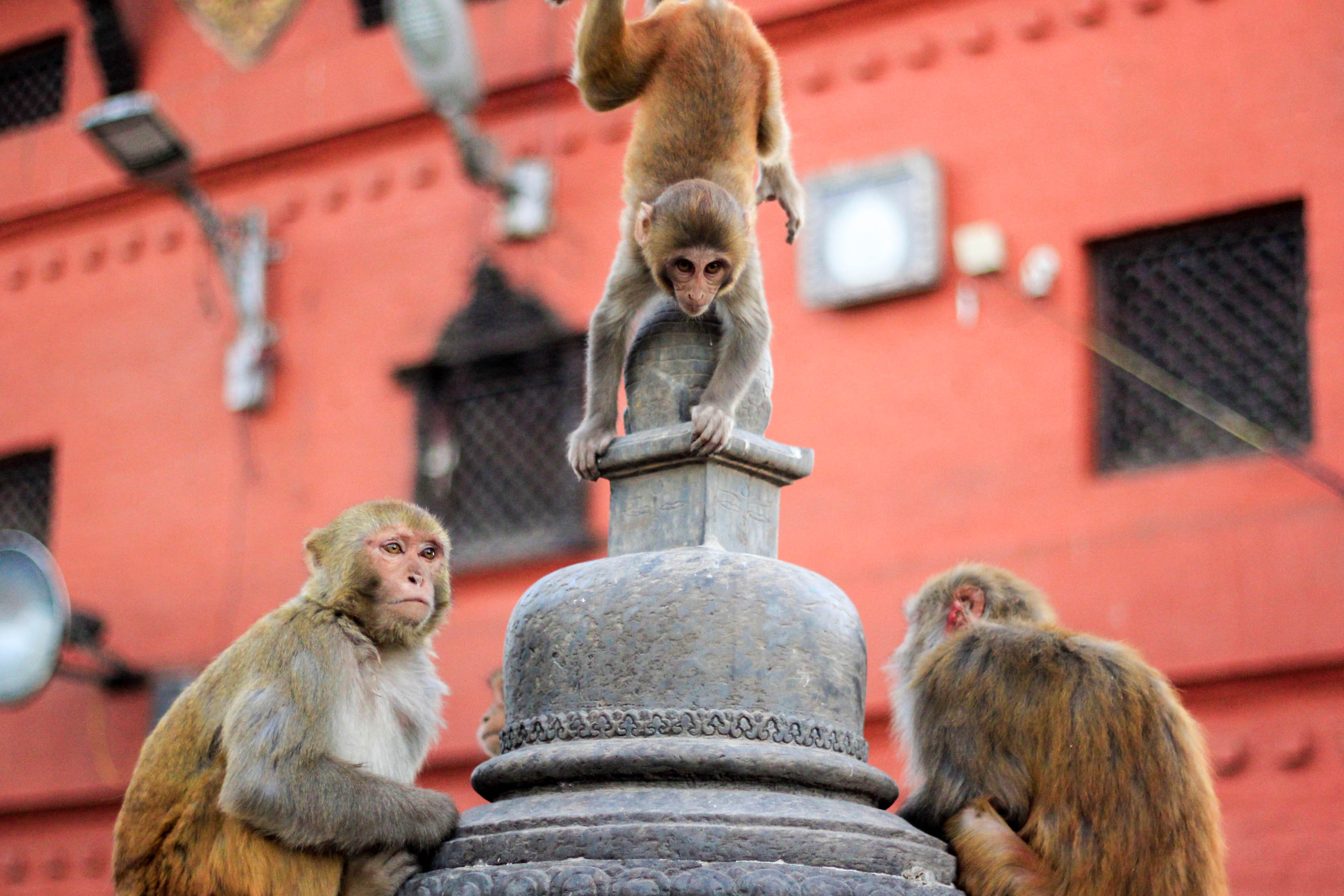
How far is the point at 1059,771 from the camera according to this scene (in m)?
3.07

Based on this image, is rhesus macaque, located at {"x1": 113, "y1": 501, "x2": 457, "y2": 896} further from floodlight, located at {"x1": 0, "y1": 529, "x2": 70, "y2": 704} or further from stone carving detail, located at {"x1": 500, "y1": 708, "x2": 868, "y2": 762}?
floodlight, located at {"x1": 0, "y1": 529, "x2": 70, "y2": 704}

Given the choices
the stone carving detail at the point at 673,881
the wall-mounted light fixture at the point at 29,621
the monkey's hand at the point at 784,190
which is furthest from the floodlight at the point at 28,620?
the stone carving detail at the point at 673,881

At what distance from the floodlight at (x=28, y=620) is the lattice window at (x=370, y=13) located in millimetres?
3333

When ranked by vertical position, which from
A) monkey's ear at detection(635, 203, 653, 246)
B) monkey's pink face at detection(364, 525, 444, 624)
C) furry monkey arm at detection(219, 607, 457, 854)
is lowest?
furry monkey arm at detection(219, 607, 457, 854)

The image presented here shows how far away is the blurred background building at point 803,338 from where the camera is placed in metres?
7.68

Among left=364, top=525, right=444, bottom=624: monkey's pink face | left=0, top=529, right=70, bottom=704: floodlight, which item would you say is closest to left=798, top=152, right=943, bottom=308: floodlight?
left=0, top=529, right=70, bottom=704: floodlight

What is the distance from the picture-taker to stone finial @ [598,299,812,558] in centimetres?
322

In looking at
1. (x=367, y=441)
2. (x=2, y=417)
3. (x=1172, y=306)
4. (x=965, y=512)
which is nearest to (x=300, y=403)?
(x=367, y=441)

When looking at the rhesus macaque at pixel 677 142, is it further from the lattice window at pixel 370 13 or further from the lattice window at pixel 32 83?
the lattice window at pixel 32 83

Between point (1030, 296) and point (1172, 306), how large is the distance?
23.0 inches

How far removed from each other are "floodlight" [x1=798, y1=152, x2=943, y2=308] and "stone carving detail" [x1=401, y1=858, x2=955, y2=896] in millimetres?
5961

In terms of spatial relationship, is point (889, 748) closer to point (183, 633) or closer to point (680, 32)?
point (183, 633)

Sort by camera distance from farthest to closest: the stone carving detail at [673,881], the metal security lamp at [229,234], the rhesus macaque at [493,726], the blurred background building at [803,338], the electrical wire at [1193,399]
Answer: the metal security lamp at [229,234] → the blurred background building at [803,338] → the electrical wire at [1193,399] → the rhesus macaque at [493,726] → the stone carving detail at [673,881]

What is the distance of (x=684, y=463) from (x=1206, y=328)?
17.1 ft
